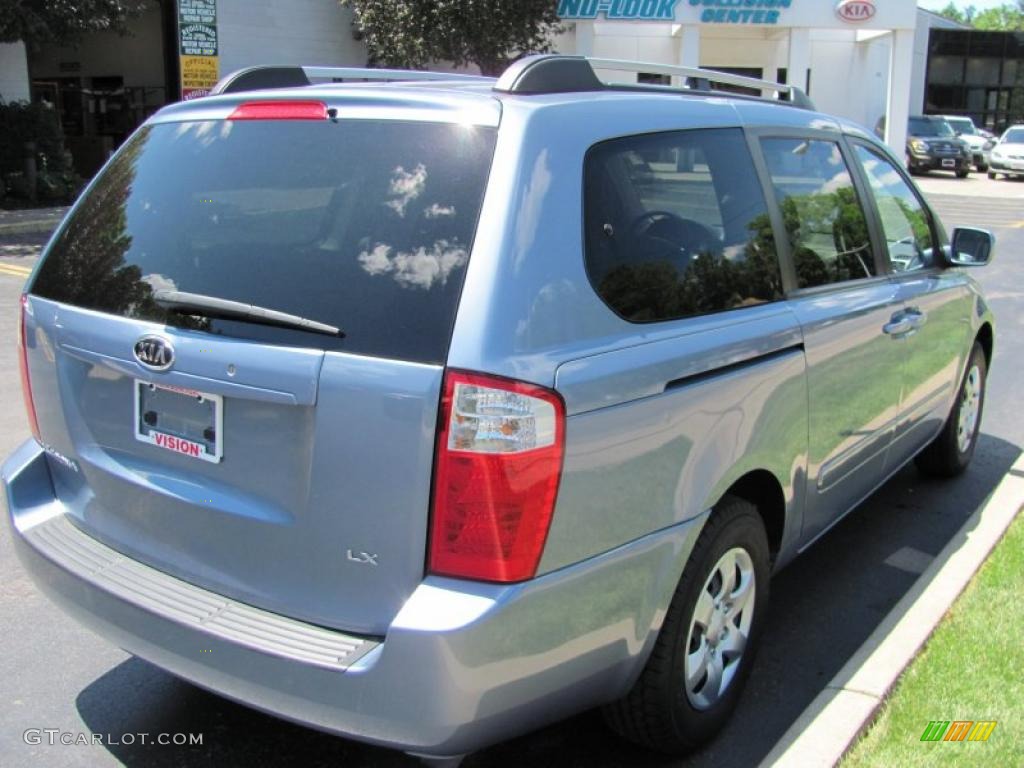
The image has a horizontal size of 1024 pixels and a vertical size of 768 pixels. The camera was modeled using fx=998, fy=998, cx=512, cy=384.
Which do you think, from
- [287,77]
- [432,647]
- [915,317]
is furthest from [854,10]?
[432,647]

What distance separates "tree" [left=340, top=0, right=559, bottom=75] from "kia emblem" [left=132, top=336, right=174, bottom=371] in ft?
69.4

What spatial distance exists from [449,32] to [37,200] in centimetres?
957

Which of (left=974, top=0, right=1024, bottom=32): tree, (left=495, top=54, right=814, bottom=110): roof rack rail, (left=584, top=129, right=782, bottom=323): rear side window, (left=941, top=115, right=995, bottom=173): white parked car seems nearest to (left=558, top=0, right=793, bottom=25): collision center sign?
(left=941, top=115, right=995, bottom=173): white parked car

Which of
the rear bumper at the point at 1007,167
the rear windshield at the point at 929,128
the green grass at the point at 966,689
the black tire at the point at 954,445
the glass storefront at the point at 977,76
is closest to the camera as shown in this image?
the green grass at the point at 966,689

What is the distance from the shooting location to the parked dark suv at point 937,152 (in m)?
32.2

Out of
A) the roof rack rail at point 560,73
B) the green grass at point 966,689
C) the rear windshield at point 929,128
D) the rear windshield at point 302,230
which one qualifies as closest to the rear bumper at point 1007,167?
the rear windshield at point 929,128

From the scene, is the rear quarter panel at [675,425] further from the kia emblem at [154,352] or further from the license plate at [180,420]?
the kia emblem at [154,352]

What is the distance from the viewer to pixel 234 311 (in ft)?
8.14

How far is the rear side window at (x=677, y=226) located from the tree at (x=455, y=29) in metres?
20.4

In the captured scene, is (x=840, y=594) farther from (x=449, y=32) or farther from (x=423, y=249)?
(x=449, y=32)

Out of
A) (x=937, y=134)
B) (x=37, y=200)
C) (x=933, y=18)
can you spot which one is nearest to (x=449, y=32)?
(x=37, y=200)

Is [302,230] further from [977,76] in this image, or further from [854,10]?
[977,76]

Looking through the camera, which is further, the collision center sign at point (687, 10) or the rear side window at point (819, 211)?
the collision center sign at point (687, 10)

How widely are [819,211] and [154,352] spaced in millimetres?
2480
